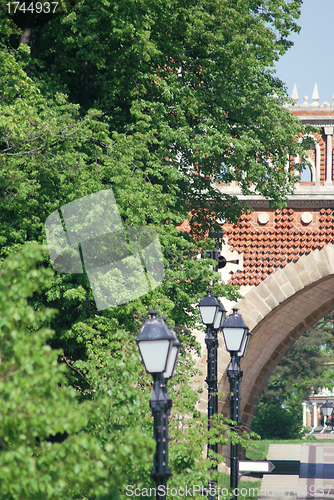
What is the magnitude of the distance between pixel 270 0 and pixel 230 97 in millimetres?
2307

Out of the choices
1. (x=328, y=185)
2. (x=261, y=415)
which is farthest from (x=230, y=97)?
(x=261, y=415)

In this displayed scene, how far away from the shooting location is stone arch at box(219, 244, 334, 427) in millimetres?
15914

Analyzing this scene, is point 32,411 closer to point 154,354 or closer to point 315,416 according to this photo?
point 154,354

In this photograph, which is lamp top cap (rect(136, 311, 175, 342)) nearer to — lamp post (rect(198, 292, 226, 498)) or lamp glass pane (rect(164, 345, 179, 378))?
lamp glass pane (rect(164, 345, 179, 378))

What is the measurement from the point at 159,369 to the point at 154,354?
0.38ft

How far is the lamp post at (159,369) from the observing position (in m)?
4.80

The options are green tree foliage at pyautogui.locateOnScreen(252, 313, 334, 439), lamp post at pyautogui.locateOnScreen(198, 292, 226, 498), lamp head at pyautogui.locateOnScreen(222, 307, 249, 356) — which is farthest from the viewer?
green tree foliage at pyautogui.locateOnScreen(252, 313, 334, 439)

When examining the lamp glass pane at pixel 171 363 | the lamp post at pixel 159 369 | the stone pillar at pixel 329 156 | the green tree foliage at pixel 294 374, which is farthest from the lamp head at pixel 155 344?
the green tree foliage at pixel 294 374

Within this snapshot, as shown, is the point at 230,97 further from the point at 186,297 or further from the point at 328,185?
the point at 328,185

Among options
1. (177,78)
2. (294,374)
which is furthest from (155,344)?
(294,374)

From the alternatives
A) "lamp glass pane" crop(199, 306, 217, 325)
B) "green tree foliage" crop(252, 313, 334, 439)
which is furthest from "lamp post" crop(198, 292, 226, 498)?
"green tree foliage" crop(252, 313, 334, 439)

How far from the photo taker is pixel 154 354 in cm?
484

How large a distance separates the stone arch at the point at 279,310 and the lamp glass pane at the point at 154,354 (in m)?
11.2

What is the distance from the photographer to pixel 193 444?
700cm
